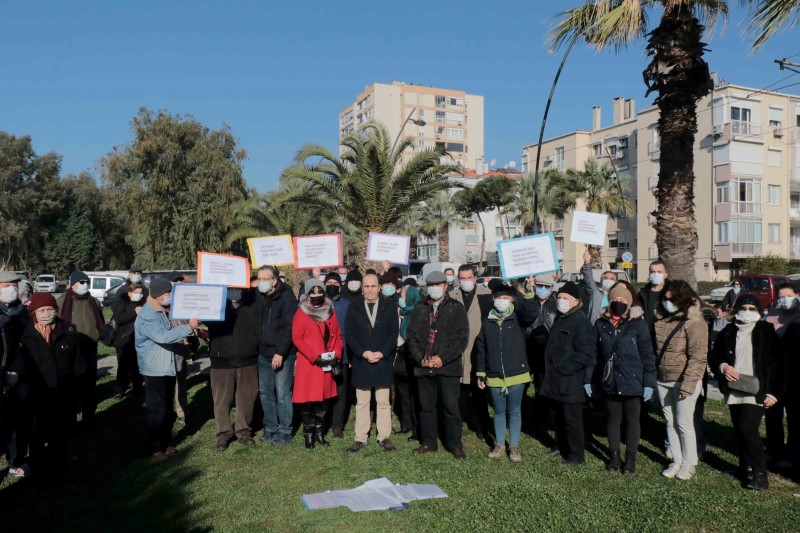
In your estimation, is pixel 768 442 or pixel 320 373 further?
pixel 320 373

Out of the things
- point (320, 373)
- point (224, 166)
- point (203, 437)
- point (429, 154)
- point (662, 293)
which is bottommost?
point (203, 437)

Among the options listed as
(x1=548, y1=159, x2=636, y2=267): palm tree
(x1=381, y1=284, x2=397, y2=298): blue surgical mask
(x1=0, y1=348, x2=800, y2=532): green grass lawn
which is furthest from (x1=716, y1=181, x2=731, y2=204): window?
(x1=381, y1=284, x2=397, y2=298): blue surgical mask

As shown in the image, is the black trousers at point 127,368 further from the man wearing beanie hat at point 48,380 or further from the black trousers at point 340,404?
the black trousers at point 340,404

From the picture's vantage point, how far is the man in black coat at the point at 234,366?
723cm

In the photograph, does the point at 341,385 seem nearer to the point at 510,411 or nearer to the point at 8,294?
the point at 510,411

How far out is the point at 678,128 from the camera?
9641 mm

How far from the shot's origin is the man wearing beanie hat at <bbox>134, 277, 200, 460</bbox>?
670 centimetres

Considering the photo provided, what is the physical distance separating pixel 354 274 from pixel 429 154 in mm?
10075

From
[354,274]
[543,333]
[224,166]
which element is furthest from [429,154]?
[224,166]

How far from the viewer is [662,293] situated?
20.3 feet

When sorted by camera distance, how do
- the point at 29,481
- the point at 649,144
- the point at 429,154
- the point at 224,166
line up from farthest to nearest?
the point at 649,144 < the point at 224,166 < the point at 429,154 < the point at 29,481

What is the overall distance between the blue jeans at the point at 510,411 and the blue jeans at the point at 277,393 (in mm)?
2437

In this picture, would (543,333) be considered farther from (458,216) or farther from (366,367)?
(458,216)

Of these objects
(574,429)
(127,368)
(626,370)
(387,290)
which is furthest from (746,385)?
(127,368)
